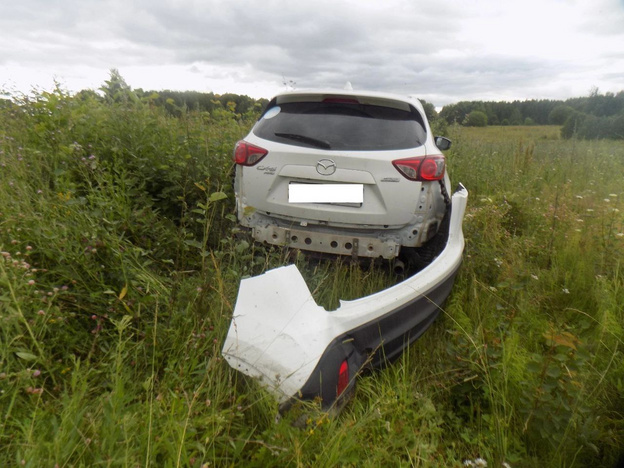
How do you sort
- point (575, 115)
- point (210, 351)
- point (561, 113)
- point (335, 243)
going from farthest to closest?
point (561, 113)
point (575, 115)
point (335, 243)
point (210, 351)

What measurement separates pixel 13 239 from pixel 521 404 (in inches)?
111

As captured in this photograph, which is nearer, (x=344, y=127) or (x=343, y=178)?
(x=343, y=178)

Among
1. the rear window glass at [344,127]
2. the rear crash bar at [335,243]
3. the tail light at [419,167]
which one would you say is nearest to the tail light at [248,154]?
the rear window glass at [344,127]

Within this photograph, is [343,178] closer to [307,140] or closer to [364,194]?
[364,194]

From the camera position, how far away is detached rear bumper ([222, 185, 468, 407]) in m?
1.67

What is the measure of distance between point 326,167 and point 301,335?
1464mm

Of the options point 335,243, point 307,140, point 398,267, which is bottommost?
point 398,267

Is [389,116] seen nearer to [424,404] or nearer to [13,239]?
[424,404]

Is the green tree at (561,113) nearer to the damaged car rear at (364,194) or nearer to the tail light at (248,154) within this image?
the damaged car rear at (364,194)

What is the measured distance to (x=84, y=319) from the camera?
2115 mm

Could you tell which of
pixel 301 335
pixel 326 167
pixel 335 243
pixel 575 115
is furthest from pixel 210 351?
pixel 575 115

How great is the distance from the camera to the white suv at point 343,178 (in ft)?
9.41

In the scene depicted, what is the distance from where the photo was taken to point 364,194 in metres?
2.88

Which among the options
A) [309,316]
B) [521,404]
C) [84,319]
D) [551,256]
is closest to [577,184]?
[551,256]
